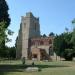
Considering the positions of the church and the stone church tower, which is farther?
the stone church tower

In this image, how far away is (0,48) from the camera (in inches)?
1826

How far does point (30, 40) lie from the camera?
12219 cm

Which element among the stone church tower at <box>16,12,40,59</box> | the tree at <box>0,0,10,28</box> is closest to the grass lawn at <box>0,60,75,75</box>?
the tree at <box>0,0,10,28</box>

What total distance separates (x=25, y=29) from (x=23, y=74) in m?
94.3

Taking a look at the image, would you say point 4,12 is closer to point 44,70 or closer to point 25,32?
point 44,70

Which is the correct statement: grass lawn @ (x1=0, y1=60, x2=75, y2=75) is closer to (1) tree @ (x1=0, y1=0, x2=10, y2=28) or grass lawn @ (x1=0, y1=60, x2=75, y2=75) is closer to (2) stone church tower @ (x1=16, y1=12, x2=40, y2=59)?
(1) tree @ (x1=0, y1=0, x2=10, y2=28)

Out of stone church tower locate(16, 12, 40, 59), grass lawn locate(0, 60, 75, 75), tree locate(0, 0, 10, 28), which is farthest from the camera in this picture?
stone church tower locate(16, 12, 40, 59)

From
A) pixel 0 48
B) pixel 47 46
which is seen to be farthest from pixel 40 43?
pixel 0 48

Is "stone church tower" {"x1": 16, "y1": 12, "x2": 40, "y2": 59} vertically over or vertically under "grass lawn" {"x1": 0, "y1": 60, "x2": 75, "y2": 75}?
over

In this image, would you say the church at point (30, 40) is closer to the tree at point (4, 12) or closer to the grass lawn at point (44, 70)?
the tree at point (4, 12)

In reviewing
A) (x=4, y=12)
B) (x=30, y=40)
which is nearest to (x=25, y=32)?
(x=30, y=40)

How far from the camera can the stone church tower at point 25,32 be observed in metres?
121

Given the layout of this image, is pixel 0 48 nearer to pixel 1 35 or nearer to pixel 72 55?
pixel 1 35

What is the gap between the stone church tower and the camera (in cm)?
12138
